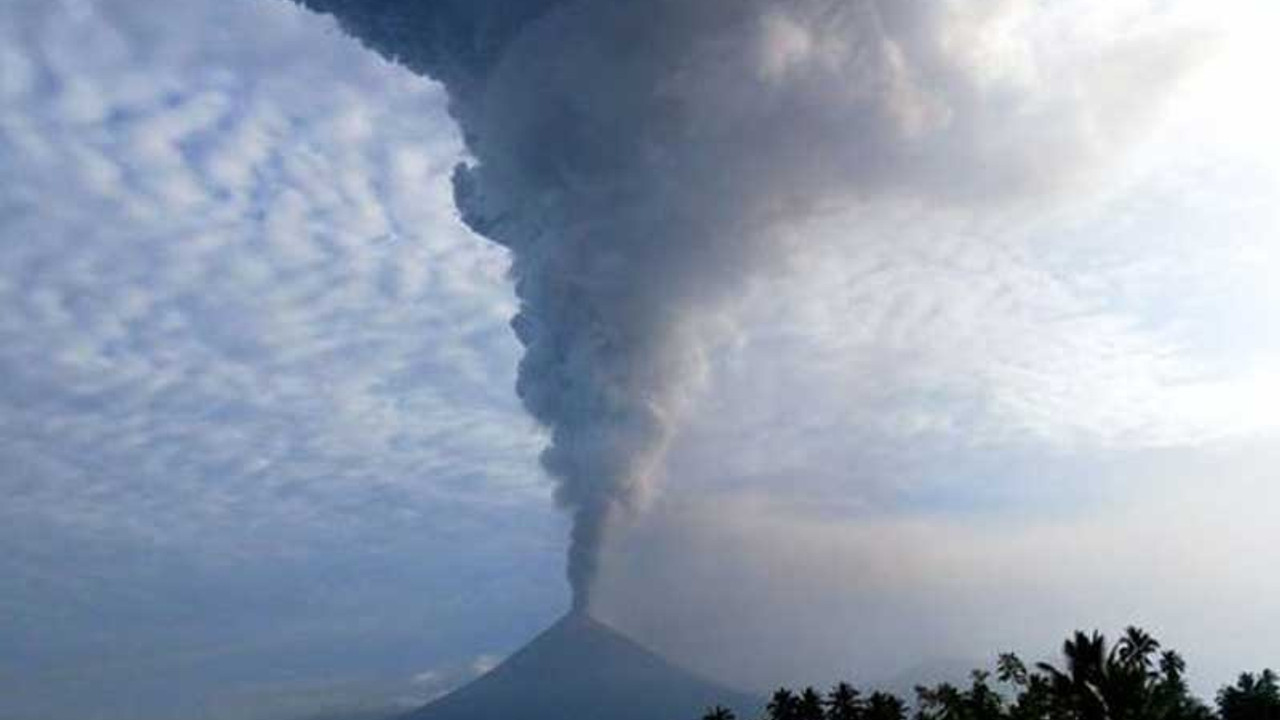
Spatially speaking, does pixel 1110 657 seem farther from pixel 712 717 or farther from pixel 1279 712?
pixel 712 717

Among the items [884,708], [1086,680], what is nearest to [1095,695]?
[1086,680]

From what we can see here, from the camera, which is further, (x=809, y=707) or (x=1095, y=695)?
(x=809, y=707)

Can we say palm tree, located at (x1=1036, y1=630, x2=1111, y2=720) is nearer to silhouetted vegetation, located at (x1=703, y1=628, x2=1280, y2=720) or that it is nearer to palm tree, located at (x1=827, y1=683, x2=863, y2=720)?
silhouetted vegetation, located at (x1=703, y1=628, x2=1280, y2=720)

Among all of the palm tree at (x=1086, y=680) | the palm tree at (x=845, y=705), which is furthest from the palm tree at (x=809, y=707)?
the palm tree at (x=1086, y=680)

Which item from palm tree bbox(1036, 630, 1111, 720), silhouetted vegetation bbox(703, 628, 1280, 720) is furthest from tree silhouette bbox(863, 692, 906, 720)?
palm tree bbox(1036, 630, 1111, 720)

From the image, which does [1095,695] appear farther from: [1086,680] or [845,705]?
[845,705]

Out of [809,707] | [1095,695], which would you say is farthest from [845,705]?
[1095,695]

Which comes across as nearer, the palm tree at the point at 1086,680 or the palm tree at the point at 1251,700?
the palm tree at the point at 1086,680

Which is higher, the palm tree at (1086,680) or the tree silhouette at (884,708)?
the tree silhouette at (884,708)

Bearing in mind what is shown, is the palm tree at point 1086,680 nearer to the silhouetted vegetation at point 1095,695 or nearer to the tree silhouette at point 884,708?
the silhouetted vegetation at point 1095,695

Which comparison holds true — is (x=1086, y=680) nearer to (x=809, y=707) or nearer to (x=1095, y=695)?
(x=1095, y=695)

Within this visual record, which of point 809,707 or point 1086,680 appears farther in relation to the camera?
point 809,707

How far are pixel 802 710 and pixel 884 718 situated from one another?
19.9 m

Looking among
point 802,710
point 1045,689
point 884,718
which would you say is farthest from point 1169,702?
point 802,710
